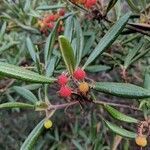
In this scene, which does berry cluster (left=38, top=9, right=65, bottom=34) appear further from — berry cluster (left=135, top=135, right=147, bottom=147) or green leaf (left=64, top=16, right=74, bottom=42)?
berry cluster (left=135, top=135, right=147, bottom=147)

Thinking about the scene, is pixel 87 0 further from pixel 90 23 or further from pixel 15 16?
pixel 15 16

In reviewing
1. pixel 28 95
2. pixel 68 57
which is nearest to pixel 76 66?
→ pixel 68 57

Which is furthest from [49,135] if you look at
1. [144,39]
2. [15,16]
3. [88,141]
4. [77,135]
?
[144,39]

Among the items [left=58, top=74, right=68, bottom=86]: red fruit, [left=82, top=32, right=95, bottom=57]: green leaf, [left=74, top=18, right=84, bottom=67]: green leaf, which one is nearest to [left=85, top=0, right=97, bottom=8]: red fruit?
[left=74, top=18, right=84, bottom=67]: green leaf

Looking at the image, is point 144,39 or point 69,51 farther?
point 144,39

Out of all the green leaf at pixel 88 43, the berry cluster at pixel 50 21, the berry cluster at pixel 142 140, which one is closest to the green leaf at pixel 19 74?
the berry cluster at pixel 142 140

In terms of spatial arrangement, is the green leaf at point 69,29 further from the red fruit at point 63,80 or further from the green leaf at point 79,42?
the red fruit at point 63,80
